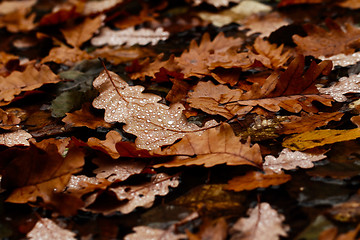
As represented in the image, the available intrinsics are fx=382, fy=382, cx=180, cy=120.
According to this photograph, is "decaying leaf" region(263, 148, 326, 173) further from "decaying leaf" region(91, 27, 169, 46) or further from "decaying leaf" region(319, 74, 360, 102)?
"decaying leaf" region(91, 27, 169, 46)

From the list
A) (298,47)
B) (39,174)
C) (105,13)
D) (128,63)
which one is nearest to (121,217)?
(39,174)

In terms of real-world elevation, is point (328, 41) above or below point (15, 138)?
above

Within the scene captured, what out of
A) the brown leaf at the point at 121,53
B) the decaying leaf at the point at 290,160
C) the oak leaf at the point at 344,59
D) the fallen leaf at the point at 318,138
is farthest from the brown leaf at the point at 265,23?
the decaying leaf at the point at 290,160

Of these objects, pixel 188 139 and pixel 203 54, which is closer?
pixel 188 139

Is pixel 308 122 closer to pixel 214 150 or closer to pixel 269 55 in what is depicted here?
pixel 214 150

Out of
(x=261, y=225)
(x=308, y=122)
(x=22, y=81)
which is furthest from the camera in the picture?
(x=22, y=81)

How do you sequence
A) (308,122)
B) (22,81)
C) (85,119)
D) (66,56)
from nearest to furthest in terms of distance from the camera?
(308,122) → (85,119) → (22,81) → (66,56)

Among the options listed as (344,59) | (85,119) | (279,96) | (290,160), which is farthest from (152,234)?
(344,59)

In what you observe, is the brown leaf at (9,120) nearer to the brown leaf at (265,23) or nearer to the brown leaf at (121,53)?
the brown leaf at (121,53)
